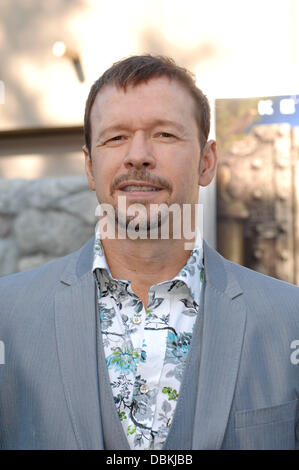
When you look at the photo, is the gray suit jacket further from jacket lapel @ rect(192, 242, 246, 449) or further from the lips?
the lips

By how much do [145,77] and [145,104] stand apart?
0.14 m

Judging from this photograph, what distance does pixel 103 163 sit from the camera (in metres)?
1.93

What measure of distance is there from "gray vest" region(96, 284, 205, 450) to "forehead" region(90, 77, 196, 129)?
874 millimetres

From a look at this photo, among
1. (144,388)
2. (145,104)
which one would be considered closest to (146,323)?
(144,388)

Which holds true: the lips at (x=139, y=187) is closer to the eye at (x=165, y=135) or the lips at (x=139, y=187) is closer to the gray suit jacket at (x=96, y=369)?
the eye at (x=165, y=135)

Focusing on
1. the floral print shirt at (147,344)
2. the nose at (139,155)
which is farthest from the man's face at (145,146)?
the floral print shirt at (147,344)

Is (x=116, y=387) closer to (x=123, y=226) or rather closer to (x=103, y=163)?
(x=123, y=226)

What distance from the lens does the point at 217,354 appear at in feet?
5.59

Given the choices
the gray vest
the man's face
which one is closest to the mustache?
the man's face

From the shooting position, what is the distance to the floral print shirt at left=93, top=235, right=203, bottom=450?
1.65 meters

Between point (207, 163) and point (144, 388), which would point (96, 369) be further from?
point (207, 163)

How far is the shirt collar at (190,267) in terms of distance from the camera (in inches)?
73.4

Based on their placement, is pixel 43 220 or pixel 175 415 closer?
pixel 175 415

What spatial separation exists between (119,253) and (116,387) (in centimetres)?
52
